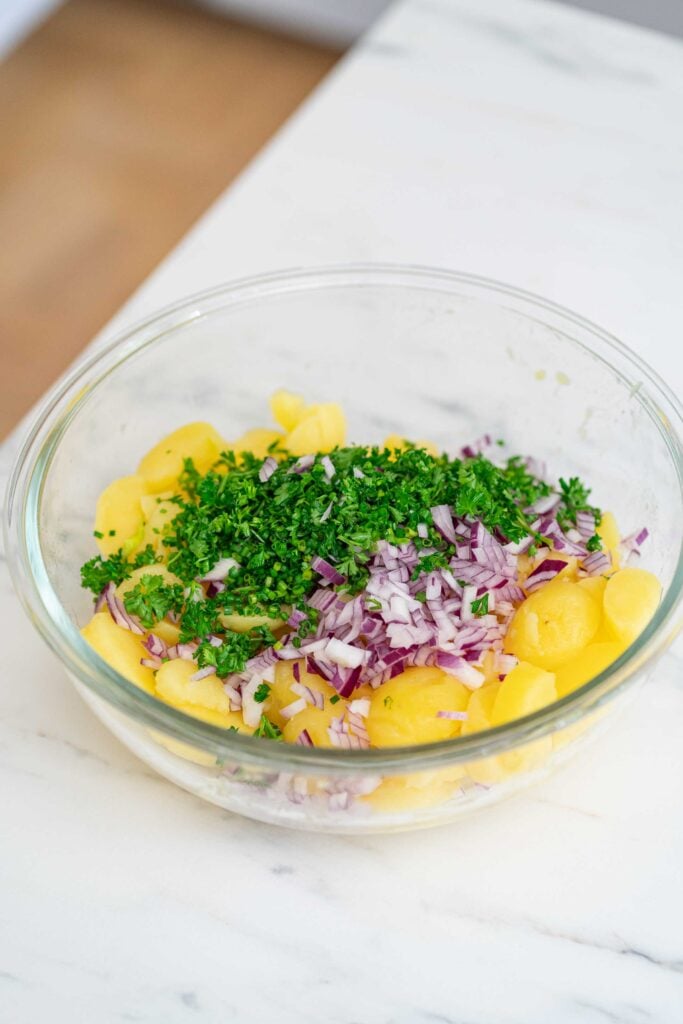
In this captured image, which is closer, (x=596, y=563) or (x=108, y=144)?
(x=596, y=563)

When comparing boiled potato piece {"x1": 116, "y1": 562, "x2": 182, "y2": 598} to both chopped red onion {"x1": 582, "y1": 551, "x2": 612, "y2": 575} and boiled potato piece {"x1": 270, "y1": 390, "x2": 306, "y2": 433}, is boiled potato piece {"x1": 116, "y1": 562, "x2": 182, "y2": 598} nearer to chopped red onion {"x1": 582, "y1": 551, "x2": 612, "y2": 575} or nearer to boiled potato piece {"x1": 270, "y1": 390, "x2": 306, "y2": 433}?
boiled potato piece {"x1": 270, "y1": 390, "x2": 306, "y2": 433}

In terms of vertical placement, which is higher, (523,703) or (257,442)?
(257,442)

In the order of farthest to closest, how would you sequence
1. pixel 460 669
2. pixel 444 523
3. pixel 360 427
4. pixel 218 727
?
pixel 360 427 → pixel 444 523 → pixel 460 669 → pixel 218 727

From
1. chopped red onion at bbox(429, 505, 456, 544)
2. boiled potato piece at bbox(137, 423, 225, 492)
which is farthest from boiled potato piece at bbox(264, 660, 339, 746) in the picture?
boiled potato piece at bbox(137, 423, 225, 492)

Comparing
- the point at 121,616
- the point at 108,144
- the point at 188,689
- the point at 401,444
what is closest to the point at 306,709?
the point at 188,689

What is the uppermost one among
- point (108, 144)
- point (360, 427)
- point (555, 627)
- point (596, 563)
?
point (108, 144)

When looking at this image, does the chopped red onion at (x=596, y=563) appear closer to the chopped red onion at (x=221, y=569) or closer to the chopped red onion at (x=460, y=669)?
the chopped red onion at (x=460, y=669)

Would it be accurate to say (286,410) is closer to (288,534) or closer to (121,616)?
(288,534)

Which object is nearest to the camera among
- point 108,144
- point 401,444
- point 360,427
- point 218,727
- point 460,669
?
point 218,727
